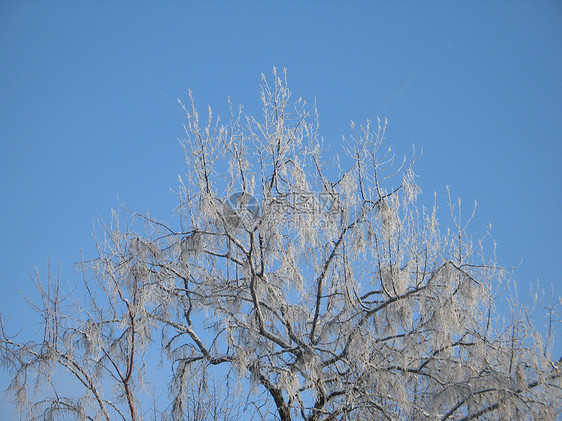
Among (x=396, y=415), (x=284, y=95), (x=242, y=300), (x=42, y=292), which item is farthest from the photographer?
(x=242, y=300)

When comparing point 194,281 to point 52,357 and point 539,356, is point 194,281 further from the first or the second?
point 539,356

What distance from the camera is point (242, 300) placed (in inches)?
230

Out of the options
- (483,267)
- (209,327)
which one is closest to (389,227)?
(483,267)

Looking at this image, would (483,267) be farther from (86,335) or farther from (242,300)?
(86,335)

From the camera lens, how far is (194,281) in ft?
19.5

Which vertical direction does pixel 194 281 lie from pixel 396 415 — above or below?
above

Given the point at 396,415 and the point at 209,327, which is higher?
the point at 209,327

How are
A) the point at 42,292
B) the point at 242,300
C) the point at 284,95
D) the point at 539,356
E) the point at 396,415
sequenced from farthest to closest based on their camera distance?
1. the point at 242,300
2. the point at 284,95
3. the point at 396,415
4. the point at 539,356
5. the point at 42,292

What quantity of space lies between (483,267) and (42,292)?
358 cm

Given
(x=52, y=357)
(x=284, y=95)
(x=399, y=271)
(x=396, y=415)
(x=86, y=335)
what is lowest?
(x=396, y=415)

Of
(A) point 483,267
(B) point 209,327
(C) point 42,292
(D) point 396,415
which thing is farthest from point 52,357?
(A) point 483,267

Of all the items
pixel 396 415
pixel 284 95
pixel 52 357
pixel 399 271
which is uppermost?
pixel 284 95

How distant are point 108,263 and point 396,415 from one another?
2766 mm

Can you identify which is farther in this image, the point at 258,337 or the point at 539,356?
the point at 258,337
